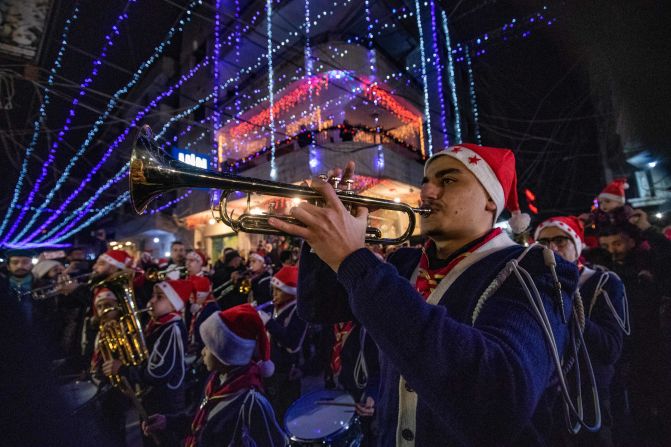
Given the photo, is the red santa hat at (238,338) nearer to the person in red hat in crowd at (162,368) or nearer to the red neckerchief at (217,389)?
the red neckerchief at (217,389)

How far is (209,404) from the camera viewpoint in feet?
9.97

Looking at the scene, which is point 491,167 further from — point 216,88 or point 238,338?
point 216,88

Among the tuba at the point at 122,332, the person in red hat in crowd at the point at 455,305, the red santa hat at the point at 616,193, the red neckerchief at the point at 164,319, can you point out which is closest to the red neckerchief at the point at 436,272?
the person in red hat in crowd at the point at 455,305

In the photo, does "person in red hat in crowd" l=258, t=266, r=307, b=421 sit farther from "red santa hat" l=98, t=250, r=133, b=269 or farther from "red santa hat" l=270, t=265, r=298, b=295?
"red santa hat" l=98, t=250, r=133, b=269

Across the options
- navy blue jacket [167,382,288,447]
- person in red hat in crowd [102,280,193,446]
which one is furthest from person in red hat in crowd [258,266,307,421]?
navy blue jacket [167,382,288,447]

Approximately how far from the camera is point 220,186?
5.13ft

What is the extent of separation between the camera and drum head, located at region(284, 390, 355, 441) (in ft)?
9.23

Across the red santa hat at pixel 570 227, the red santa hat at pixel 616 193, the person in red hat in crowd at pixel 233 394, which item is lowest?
the person in red hat in crowd at pixel 233 394

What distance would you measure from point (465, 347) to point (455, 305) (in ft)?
1.34

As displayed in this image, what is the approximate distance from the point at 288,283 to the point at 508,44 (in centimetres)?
1190

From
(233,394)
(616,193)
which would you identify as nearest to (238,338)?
(233,394)

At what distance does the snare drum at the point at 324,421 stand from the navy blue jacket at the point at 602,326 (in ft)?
7.04

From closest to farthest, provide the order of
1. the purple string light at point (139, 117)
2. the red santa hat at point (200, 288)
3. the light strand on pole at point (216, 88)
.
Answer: the red santa hat at point (200, 288) < the purple string light at point (139, 117) < the light strand on pole at point (216, 88)

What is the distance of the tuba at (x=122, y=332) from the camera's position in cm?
397
